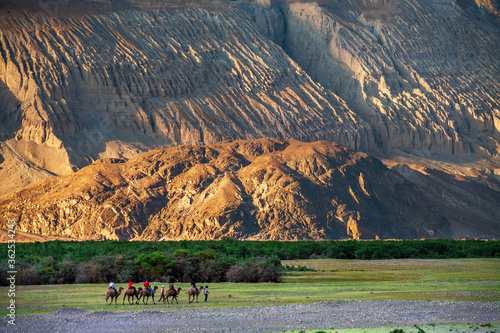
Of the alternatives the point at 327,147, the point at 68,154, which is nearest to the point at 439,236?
the point at 327,147

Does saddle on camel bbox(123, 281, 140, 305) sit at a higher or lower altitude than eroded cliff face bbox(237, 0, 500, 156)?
lower

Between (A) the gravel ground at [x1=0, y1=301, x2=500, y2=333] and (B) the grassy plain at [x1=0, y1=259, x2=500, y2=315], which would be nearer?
(A) the gravel ground at [x1=0, y1=301, x2=500, y2=333]

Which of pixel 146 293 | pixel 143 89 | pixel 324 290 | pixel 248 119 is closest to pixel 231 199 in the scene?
pixel 248 119

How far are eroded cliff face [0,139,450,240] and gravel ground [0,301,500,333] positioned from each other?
72878mm

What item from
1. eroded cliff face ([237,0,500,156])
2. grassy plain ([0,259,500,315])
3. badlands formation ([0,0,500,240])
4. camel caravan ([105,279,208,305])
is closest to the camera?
camel caravan ([105,279,208,305])

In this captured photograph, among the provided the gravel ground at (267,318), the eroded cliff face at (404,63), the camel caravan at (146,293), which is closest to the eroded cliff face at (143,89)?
the eroded cliff face at (404,63)

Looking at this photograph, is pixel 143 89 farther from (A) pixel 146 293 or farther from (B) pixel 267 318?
(B) pixel 267 318

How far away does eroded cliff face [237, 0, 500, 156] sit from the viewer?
167 meters

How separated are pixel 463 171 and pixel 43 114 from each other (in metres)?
77.2

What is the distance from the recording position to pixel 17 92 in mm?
138125

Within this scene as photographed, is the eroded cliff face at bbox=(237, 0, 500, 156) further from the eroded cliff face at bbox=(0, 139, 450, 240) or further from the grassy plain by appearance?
the grassy plain

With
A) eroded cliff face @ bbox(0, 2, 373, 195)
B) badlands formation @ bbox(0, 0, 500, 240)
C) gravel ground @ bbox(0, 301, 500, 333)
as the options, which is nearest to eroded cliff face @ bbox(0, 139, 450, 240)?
badlands formation @ bbox(0, 0, 500, 240)

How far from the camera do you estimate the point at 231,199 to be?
360 ft

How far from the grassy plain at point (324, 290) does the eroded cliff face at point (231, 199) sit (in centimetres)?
5481
